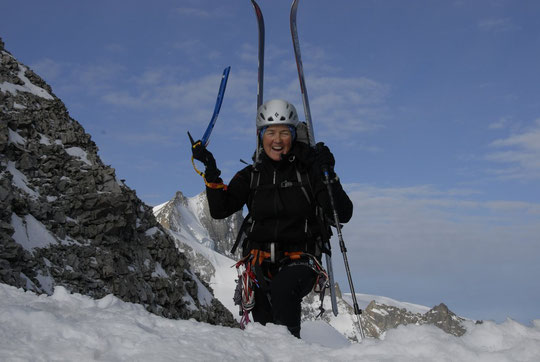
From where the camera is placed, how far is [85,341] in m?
3.62

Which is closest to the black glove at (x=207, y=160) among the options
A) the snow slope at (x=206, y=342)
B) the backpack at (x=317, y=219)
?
the backpack at (x=317, y=219)

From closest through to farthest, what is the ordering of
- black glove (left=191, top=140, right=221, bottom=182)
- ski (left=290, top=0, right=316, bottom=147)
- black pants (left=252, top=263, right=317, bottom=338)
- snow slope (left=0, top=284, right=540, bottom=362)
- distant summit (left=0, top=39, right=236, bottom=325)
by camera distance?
snow slope (left=0, top=284, right=540, bottom=362)
black pants (left=252, top=263, right=317, bottom=338)
black glove (left=191, top=140, right=221, bottom=182)
ski (left=290, top=0, right=316, bottom=147)
distant summit (left=0, top=39, right=236, bottom=325)

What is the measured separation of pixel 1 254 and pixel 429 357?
51.8 ft

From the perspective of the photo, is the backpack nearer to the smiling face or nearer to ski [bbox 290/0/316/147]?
the smiling face

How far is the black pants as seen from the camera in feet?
18.3

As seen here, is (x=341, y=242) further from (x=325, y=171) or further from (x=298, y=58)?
(x=298, y=58)

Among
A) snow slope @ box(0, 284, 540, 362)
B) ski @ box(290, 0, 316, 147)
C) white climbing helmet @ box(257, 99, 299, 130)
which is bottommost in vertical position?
snow slope @ box(0, 284, 540, 362)

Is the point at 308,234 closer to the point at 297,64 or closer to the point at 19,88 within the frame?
the point at 297,64

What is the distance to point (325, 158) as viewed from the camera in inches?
244

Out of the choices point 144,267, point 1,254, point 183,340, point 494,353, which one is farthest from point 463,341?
point 144,267

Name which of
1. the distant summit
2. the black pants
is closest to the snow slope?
the black pants

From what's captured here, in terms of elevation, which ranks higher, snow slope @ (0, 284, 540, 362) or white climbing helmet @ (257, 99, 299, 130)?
white climbing helmet @ (257, 99, 299, 130)

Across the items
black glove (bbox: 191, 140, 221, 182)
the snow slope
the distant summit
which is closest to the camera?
the snow slope

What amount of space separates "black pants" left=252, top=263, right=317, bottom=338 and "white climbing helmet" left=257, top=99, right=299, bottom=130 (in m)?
1.94
